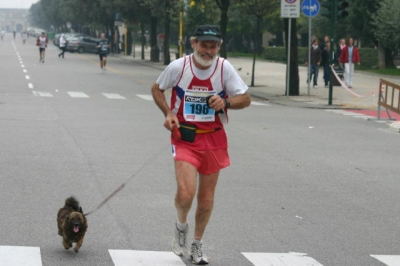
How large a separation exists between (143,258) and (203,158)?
0.92 m

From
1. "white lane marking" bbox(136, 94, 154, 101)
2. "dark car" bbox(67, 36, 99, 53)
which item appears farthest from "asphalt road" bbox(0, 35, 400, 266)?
"dark car" bbox(67, 36, 99, 53)

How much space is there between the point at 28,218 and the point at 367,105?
18886 mm

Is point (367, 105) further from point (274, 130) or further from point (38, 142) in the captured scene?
point (38, 142)

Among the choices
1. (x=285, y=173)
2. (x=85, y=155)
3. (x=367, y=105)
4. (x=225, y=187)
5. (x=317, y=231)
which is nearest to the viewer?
(x=317, y=231)

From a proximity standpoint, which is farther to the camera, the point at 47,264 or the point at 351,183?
the point at 351,183

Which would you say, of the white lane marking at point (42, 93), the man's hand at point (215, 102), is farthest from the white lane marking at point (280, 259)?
the white lane marking at point (42, 93)

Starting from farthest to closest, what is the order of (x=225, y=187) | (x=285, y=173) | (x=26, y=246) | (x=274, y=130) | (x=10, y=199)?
(x=274, y=130) < (x=285, y=173) < (x=225, y=187) < (x=10, y=199) < (x=26, y=246)

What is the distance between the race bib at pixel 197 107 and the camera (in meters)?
7.10

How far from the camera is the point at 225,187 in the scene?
1141 centimetres

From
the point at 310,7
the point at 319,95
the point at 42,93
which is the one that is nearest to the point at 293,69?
the point at 319,95

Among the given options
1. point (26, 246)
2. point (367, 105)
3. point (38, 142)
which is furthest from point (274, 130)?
point (26, 246)

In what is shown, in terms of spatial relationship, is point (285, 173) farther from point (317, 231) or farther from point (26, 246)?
point (26, 246)

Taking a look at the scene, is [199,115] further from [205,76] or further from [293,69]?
[293,69]

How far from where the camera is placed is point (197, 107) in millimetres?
7094
